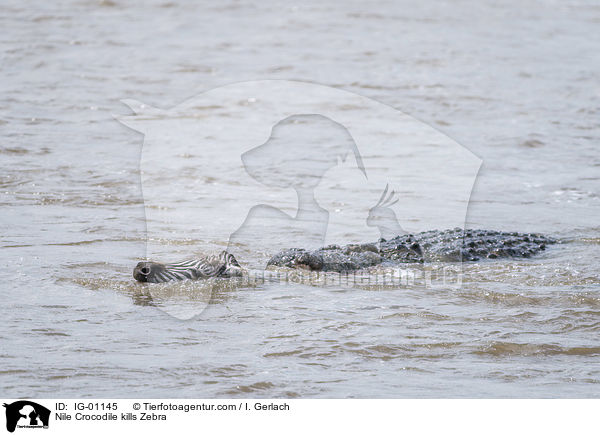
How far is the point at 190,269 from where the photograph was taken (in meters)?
5.62

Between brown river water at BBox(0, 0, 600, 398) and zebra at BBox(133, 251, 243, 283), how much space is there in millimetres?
91

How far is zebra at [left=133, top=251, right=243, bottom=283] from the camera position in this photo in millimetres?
5512

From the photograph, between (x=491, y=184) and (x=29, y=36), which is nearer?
(x=491, y=184)

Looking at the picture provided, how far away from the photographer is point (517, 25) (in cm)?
1744

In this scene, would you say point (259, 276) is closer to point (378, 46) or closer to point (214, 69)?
point (214, 69)

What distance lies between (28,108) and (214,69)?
3628 millimetres

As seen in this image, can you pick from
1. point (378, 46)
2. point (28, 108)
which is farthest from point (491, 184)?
point (378, 46)
